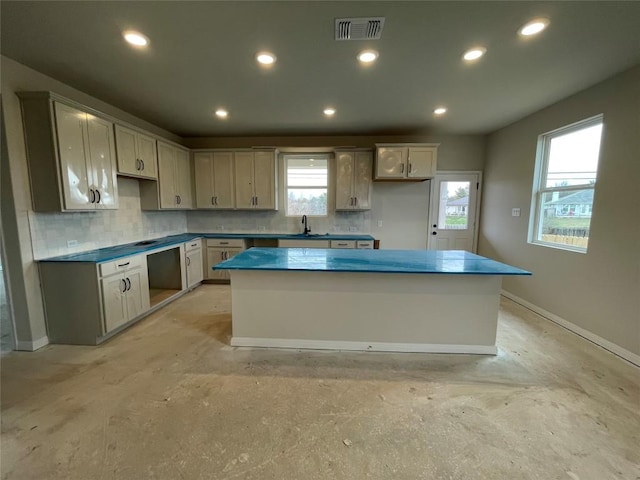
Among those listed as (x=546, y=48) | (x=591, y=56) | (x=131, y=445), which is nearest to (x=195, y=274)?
(x=131, y=445)

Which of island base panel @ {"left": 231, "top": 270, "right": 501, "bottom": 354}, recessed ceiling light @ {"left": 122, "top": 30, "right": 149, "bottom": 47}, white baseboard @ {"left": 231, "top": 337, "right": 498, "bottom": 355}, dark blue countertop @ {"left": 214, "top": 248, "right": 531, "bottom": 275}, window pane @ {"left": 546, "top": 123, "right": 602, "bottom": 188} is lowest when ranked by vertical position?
white baseboard @ {"left": 231, "top": 337, "right": 498, "bottom": 355}

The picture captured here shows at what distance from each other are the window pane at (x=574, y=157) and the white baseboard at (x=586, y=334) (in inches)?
65.3

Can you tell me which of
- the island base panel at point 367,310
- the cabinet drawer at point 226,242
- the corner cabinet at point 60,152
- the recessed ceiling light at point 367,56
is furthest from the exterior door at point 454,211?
the corner cabinet at point 60,152

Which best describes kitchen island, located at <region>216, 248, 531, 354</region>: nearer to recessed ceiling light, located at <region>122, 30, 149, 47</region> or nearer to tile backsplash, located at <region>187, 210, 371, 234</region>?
recessed ceiling light, located at <region>122, 30, 149, 47</region>

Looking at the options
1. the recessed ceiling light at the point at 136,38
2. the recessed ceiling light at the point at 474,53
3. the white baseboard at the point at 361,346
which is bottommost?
the white baseboard at the point at 361,346

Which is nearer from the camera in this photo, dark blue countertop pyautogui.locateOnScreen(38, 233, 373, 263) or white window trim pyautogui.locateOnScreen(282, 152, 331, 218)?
dark blue countertop pyautogui.locateOnScreen(38, 233, 373, 263)

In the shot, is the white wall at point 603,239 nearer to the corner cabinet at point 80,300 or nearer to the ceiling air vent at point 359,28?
the ceiling air vent at point 359,28

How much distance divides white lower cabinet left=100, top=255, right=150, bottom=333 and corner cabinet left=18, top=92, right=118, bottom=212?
725mm

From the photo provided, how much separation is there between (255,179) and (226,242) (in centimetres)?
127

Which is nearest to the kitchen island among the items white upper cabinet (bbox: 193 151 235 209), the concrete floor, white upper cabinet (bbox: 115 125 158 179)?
the concrete floor

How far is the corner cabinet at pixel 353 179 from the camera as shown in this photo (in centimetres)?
465

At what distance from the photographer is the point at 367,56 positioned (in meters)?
2.28

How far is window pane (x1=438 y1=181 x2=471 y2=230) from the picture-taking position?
4922 mm

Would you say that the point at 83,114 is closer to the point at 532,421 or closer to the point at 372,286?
the point at 372,286
